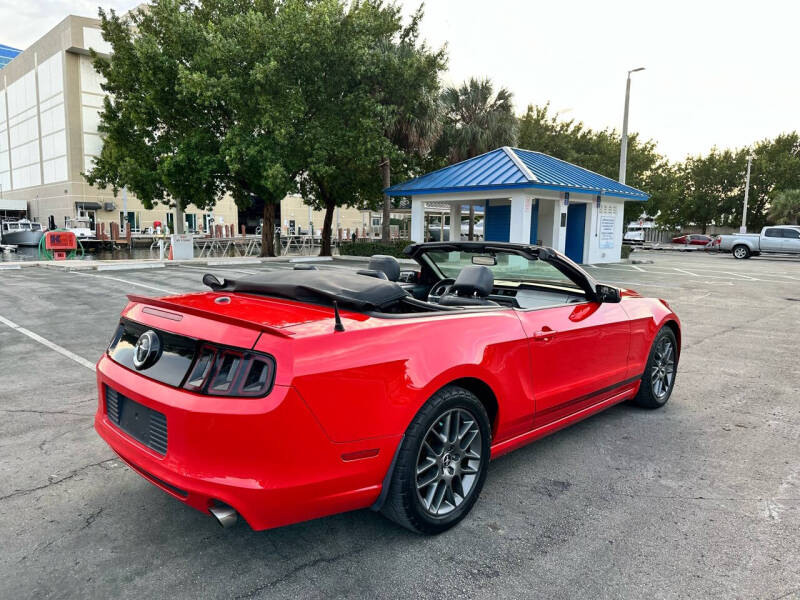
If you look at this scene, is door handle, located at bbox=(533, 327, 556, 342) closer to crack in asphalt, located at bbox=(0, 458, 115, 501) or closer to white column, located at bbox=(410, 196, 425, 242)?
crack in asphalt, located at bbox=(0, 458, 115, 501)

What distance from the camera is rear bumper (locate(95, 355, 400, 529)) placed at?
83.1 inches

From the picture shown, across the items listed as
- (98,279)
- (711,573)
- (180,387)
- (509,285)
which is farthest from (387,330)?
(98,279)

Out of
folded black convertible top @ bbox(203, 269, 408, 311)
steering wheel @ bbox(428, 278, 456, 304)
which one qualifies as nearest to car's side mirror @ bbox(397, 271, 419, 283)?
steering wheel @ bbox(428, 278, 456, 304)

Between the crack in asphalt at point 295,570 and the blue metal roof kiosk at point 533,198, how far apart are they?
1689 cm

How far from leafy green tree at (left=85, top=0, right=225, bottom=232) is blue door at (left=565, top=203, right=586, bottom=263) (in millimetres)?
14502

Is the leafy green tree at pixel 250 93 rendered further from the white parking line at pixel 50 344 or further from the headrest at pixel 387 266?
the headrest at pixel 387 266

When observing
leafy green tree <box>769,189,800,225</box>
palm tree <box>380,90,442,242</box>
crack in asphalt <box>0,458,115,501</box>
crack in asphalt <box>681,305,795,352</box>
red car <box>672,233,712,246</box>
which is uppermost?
palm tree <box>380,90,442,242</box>

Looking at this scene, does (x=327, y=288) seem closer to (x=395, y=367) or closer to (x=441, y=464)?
(x=395, y=367)

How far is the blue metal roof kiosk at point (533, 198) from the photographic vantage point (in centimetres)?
1933

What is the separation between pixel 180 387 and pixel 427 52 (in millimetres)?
23091

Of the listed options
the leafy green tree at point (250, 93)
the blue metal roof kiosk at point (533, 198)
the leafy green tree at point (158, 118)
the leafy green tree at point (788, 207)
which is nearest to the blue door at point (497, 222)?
the blue metal roof kiosk at point (533, 198)

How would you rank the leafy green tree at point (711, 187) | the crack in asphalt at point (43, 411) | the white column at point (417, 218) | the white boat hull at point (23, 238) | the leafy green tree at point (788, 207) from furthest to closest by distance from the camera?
the leafy green tree at point (711, 187), the leafy green tree at point (788, 207), the white boat hull at point (23, 238), the white column at point (417, 218), the crack in asphalt at point (43, 411)

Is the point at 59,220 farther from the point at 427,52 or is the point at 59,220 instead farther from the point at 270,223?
the point at 427,52

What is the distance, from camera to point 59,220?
48.6 m
